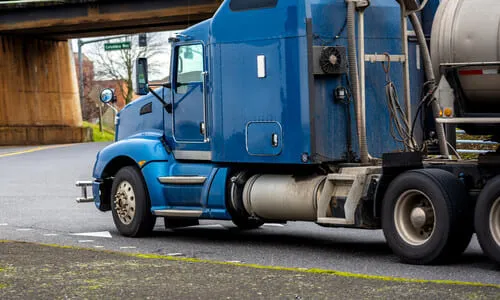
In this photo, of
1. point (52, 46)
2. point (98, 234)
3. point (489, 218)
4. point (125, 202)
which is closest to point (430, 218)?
point (489, 218)

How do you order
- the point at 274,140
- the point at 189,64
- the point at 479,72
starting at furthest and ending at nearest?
1. the point at 189,64
2. the point at 274,140
3. the point at 479,72

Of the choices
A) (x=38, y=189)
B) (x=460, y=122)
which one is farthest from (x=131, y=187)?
(x=38, y=189)

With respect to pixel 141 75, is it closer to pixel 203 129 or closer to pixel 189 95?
pixel 189 95

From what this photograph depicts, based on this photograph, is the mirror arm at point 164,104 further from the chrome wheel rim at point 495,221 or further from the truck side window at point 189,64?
the chrome wheel rim at point 495,221

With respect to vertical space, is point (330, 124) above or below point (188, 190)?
above

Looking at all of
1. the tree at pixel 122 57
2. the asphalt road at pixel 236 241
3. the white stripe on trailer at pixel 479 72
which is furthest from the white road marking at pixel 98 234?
the tree at pixel 122 57

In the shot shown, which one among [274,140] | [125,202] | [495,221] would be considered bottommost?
[125,202]

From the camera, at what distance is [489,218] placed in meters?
9.74

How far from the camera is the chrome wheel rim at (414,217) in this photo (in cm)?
1042

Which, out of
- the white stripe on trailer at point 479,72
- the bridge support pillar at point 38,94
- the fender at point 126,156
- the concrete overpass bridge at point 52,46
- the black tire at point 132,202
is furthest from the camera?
the bridge support pillar at point 38,94

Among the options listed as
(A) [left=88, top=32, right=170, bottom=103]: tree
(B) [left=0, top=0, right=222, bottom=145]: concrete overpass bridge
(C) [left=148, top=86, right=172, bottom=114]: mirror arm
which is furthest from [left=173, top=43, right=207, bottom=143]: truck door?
(A) [left=88, top=32, right=170, bottom=103]: tree

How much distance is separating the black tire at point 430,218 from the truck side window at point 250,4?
2.53m

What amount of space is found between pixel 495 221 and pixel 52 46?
5203 centimetres

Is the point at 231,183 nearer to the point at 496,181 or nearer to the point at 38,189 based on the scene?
the point at 496,181
